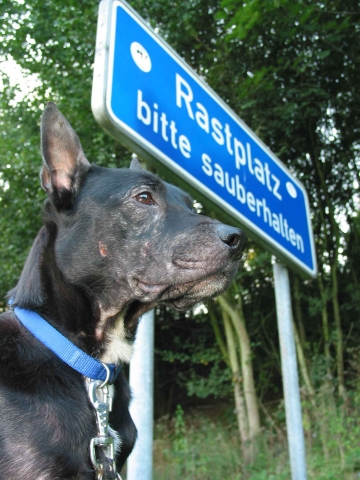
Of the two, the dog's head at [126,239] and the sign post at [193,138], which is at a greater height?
the sign post at [193,138]

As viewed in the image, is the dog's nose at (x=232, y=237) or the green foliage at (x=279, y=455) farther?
the green foliage at (x=279, y=455)

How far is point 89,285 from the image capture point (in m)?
2.04

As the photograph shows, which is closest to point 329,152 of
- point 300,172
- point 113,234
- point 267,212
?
point 300,172

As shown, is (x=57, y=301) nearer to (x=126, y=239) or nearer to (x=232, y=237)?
(x=126, y=239)

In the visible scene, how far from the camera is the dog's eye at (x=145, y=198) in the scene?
7.18 ft

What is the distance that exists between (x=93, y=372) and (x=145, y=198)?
828 millimetres

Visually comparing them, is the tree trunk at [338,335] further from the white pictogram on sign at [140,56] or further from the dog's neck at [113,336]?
the white pictogram on sign at [140,56]

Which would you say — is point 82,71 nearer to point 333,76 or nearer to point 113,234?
point 333,76

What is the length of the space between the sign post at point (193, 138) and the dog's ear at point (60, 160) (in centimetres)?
25

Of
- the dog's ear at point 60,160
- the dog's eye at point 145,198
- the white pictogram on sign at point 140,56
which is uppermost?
the white pictogram on sign at point 140,56

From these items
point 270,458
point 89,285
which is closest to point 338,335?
point 270,458

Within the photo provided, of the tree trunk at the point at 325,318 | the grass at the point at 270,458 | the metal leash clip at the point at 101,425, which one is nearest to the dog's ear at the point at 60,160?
the metal leash clip at the point at 101,425

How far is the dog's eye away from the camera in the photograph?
7.18ft

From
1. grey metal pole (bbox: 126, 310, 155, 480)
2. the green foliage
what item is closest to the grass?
the green foliage
